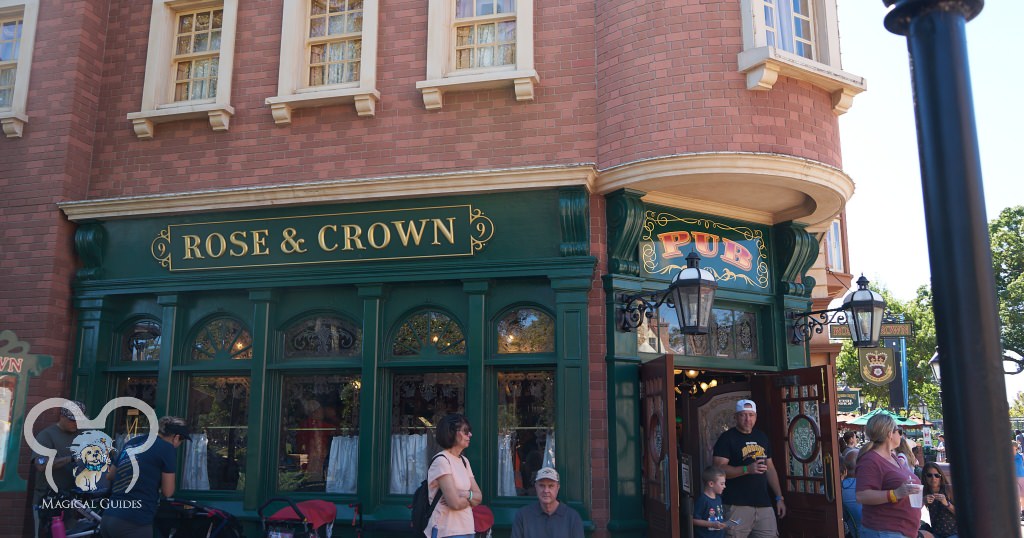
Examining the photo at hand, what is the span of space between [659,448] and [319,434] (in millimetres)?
3828

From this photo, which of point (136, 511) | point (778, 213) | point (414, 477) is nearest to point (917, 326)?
point (778, 213)

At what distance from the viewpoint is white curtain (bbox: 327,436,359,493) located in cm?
903

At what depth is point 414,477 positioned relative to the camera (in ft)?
29.1

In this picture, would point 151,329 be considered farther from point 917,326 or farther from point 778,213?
point 917,326

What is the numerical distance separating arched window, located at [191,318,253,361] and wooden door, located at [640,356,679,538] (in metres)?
4.57

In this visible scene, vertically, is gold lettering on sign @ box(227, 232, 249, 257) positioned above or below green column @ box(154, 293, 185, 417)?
above

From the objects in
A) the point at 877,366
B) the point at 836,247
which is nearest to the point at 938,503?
the point at 877,366

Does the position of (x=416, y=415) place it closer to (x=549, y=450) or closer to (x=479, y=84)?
(x=549, y=450)

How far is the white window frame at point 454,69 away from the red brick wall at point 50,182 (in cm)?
450

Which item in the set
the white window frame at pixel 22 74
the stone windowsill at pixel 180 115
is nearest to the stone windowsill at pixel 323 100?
the stone windowsill at pixel 180 115

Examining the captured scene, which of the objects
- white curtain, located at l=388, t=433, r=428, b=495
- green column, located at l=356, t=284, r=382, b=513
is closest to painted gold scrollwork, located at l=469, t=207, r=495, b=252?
green column, located at l=356, t=284, r=382, b=513

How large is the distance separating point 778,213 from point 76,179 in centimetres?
850

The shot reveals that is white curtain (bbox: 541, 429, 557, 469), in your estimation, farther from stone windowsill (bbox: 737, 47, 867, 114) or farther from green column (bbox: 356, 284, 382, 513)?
stone windowsill (bbox: 737, 47, 867, 114)

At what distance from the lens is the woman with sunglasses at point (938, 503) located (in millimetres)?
8000
